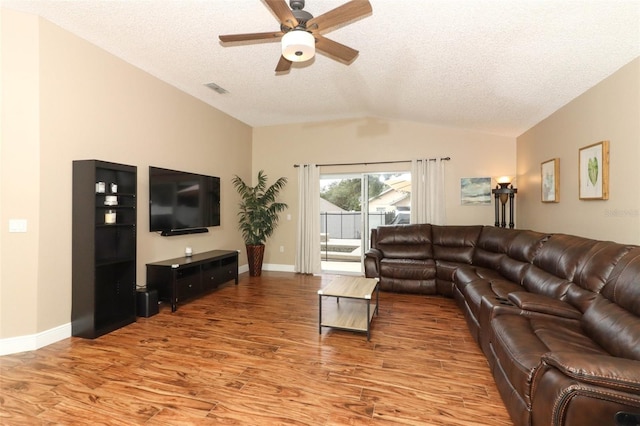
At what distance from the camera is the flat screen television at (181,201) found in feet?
Answer: 12.8

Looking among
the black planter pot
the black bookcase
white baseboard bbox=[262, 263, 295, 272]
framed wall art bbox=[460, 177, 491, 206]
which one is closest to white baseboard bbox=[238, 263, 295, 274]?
white baseboard bbox=[262, 263, 295, 272]

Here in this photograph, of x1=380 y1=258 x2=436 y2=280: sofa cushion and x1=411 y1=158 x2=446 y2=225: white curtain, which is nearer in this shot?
x1=380 y1=258 x2=436 y2=280: sofa cushion

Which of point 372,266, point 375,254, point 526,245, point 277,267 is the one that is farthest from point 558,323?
point 277,267

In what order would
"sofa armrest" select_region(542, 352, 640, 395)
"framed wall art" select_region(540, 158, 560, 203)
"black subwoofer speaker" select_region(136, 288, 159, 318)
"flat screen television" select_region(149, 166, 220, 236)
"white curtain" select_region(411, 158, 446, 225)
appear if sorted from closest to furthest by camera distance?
1. "sofa armrest" select_region(542, 352, 640, 395)
2. "black subwoofer speaker" select_region(136, 288, 159, 318)
3. "framed wall art" select_region(540, 158, 560, 203)
4. "flat screen television" select_region(149, 166, 220, 236)
5. "white curtain" select_region(411, 158, 446, 225)

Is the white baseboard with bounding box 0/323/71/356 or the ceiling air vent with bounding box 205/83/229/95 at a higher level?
the ceiling air vent with bounding box 205/83/229/95

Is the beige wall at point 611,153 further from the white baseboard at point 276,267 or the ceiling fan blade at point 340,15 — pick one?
the white baseboard at point 276,267

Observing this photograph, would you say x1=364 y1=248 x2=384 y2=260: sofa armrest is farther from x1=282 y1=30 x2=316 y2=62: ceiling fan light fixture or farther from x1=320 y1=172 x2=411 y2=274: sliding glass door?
x1=282 y1=30 x2=316 y2=62: ceiling fan light fixture

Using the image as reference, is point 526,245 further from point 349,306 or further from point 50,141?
point 50,141

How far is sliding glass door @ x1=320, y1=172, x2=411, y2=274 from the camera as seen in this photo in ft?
18.7

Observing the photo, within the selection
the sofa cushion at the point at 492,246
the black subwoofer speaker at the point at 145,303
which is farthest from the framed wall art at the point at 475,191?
the black subwoofer speaker at the point at 145,303

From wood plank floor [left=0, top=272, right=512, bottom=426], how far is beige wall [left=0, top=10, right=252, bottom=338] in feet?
1.78

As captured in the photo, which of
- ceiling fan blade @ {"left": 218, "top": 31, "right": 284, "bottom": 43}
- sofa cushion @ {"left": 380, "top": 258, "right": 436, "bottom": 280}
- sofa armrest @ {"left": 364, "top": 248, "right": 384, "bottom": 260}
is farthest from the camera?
sofa armrest @ {"left": 364, "top": 248, "right": 384, "bottom": 260}

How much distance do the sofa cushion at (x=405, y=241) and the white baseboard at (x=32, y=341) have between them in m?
4.20

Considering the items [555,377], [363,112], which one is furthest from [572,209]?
[363,112]
